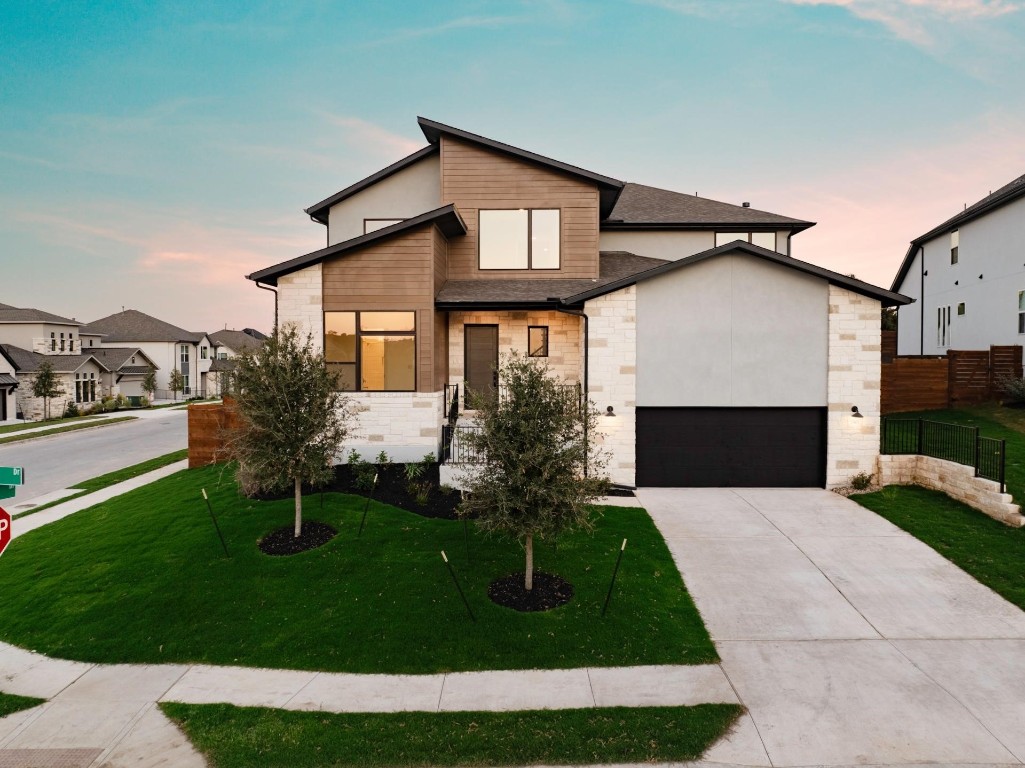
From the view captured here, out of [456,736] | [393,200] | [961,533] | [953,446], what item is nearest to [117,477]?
[393,200]

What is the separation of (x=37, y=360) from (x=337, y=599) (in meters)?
49.3

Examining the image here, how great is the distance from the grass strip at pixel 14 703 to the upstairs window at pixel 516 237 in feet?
46.3

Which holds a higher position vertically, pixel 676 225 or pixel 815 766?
pixel 676 225

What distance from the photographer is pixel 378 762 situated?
4.91 metres

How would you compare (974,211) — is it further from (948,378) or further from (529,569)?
(529,569)

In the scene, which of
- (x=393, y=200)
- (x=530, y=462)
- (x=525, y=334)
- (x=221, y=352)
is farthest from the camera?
(x=221, y=352)

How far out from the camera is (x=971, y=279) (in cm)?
2400

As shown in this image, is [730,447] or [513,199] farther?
[513,199]

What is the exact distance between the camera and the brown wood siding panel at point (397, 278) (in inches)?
556

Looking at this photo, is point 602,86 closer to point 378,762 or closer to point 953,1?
point 953,1

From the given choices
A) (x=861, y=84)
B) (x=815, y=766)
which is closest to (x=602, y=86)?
(x=861, y=84)

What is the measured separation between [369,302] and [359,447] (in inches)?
162

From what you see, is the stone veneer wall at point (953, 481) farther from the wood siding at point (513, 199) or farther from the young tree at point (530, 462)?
the wood siding at point (513, 199)

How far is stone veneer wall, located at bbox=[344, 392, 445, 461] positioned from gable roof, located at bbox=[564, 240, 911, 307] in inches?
198
